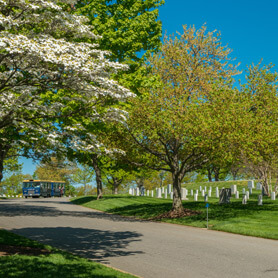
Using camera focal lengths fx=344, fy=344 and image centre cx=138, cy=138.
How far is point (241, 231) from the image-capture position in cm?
1559

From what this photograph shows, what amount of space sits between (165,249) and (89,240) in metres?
2.95

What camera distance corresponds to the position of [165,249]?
11.2 m

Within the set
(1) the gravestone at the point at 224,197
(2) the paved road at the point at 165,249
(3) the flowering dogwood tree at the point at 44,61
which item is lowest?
(2) the paved road at the point at 165,249

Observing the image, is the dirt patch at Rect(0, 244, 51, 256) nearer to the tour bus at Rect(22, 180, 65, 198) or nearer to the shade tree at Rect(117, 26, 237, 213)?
the shade tree at Rect(117, 26, 237, 213)

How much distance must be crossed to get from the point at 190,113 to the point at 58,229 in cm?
932

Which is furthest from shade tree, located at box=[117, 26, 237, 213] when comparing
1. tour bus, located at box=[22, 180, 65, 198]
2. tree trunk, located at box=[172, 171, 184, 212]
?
tour bus, located at box=[22, 180, 65, 198]

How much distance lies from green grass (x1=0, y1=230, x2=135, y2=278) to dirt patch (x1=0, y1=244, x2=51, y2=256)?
0.48 meters

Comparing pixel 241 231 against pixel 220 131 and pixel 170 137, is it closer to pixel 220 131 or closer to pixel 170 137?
pixel 220 131

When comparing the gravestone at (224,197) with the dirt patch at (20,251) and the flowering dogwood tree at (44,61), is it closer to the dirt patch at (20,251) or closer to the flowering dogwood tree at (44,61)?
the flowering dogwood tree at (44,61)

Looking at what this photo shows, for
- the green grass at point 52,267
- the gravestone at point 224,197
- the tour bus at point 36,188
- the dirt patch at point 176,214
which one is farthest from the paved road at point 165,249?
the tour bus at point 36,188

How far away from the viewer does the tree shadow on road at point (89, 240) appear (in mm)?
10438

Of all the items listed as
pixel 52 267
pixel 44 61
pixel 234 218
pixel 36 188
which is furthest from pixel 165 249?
pixel 36 188

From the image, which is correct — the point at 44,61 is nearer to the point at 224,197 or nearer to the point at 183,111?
the point at 183,111

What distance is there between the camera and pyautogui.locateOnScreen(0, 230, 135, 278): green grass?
729cm
